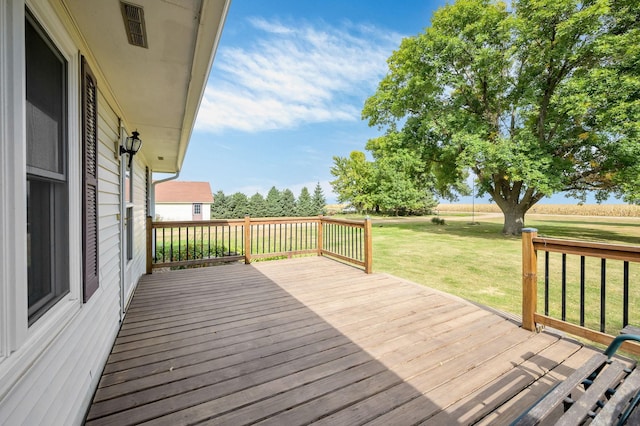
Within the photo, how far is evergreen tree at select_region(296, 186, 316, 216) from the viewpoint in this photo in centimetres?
2786

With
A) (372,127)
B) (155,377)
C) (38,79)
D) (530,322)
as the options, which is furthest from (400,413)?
(372,127)

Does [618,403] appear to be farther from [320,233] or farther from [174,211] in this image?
[174,211]

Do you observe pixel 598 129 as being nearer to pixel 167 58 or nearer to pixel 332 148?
pixel 167 58

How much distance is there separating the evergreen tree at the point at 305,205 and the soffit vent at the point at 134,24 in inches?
1002

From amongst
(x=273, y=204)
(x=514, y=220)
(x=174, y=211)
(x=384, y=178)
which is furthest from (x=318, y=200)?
(x=514, y=220)

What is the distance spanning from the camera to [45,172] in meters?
1.29

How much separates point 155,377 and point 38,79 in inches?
75.5

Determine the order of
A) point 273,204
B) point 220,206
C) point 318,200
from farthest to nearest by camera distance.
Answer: point 318,200
point 273,204
point 220,206

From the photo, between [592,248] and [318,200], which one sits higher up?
[318,200]

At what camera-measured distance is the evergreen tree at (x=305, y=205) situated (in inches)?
1097

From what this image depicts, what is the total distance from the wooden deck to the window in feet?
3.00

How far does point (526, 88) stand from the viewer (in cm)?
999

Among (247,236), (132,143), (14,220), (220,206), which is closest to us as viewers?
(14,220)

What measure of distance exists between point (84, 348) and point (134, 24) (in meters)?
1.93
